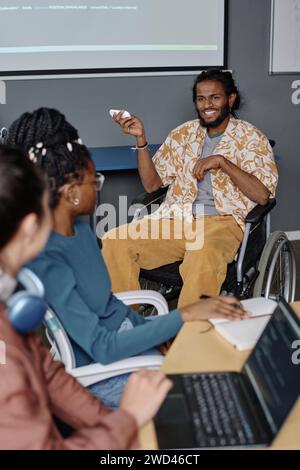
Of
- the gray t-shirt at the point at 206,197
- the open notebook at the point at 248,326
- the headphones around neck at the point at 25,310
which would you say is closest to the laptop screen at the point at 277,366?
the open notebook at the point at 248,326

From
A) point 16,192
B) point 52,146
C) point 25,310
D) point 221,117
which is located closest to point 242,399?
point 25,310

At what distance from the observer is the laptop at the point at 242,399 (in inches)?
42.2

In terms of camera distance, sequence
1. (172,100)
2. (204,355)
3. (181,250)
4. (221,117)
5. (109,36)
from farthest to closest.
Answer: (172,100), (109,36), (221,117), (181,250), (204,355)

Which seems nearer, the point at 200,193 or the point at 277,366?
the point at 277,366

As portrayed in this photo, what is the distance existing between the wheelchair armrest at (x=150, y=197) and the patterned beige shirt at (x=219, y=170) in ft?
0.11

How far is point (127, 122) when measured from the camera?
309 cm

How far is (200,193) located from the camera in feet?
10.4

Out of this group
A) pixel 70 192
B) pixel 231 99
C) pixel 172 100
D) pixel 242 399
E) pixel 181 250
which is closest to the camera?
pixel 242 399

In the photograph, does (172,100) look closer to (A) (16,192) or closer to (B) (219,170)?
(B) (219,170)

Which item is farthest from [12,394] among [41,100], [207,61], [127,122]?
[207,61]

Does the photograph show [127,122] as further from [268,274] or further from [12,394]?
[12,394]

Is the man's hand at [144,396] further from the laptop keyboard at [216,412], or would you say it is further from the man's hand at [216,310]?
the man's hand at [216,310]

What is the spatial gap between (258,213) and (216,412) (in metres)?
1.75

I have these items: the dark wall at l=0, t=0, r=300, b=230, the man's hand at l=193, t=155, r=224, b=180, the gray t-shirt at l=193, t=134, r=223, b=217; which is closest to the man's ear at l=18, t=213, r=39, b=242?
the man's hand at l=193, t=155, r=224, b=180
